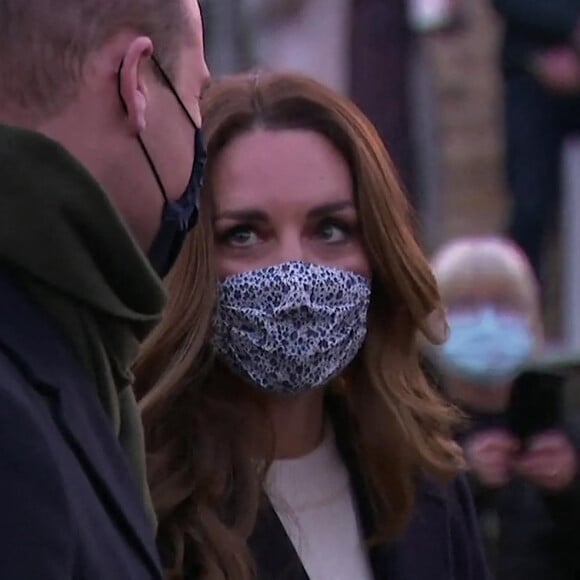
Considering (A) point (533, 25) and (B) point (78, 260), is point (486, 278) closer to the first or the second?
(A) point (533, 25)

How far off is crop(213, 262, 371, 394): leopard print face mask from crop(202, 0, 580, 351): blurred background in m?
3.75

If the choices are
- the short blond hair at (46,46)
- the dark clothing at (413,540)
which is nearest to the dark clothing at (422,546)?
the dark clothing at (413,540)

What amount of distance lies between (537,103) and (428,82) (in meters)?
0.98

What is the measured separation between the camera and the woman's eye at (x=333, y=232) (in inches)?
108

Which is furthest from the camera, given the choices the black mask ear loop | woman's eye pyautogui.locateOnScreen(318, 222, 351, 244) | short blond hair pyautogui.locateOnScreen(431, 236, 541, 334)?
short blond hair pyautogui.locateOnScreen(431, 236, 541, 334)

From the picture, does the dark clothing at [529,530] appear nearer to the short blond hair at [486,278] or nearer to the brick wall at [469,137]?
the short blond hair at [486,278]

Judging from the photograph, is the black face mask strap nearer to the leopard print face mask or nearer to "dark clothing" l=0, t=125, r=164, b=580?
"dark clothing" l=0, t=125, r=164, b=580

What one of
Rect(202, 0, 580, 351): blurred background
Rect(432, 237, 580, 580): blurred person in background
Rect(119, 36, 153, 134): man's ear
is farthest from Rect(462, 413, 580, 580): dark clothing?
Rect(202, 0, 580, 351): blurred background

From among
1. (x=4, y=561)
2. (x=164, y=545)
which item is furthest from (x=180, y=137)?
(x=164, y=545)

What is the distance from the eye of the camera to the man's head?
1.90m

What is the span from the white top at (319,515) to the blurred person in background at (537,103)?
11.3 ft

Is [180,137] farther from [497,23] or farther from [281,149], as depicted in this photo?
[497,23]

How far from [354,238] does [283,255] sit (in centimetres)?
13

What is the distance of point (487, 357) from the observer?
4293 mm
